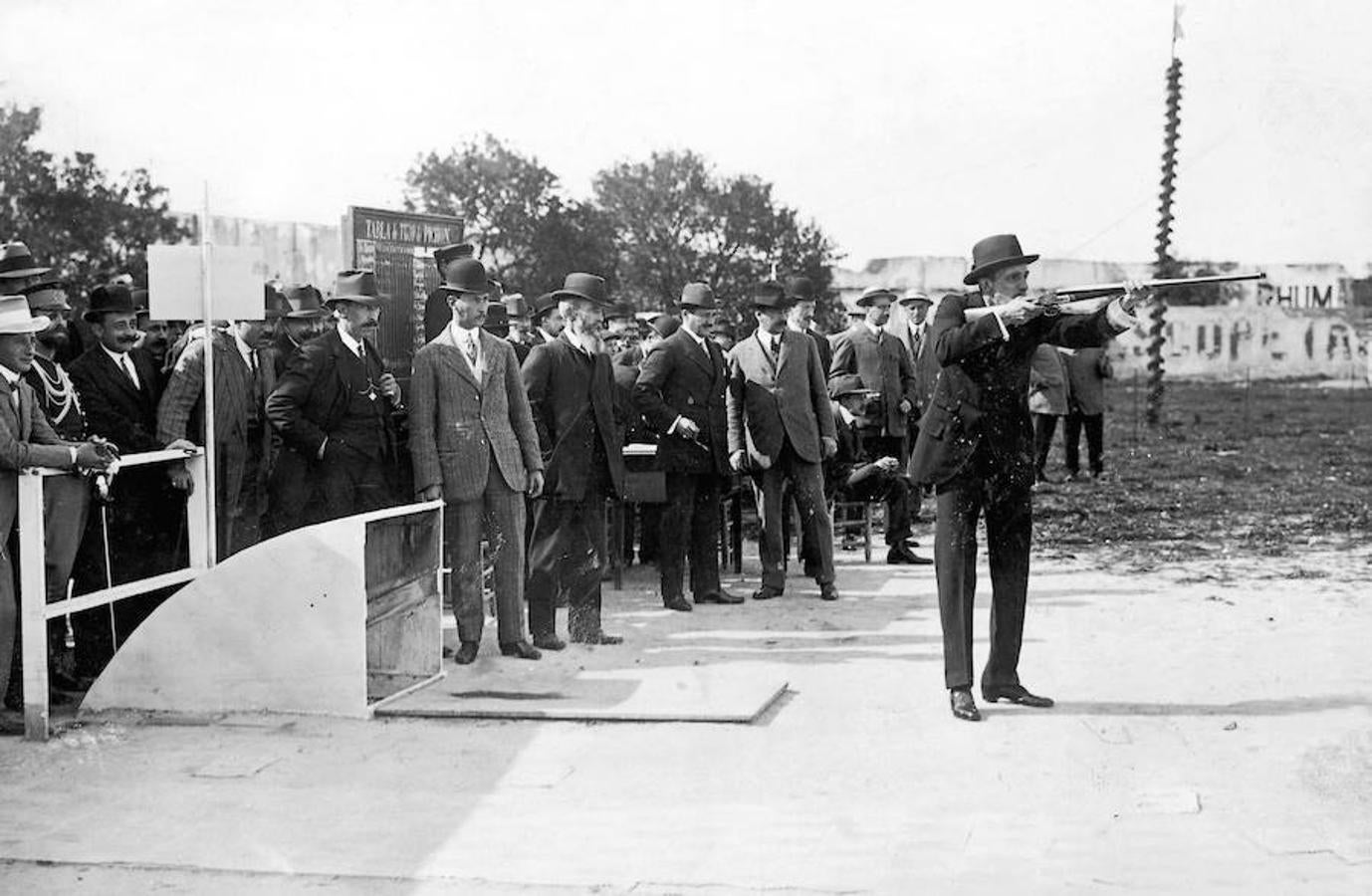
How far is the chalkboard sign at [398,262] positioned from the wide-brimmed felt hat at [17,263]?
2.41 metres

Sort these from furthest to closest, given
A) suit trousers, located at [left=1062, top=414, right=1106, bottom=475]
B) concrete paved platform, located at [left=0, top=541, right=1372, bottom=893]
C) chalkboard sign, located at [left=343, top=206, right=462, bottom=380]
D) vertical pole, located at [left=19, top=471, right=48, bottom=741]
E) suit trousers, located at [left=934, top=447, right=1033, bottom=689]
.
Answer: suit trousers, located at [left=1062, top=414, right=1106, bottom=475] → chalkboard sign, located at [left=343, top=206, right=462, bottom=380] → suit trousers, located at [left=934, top=447, right=1033, bottom=689] → vertical pole, located at [left=19, top=471, right=48, bottom=741] → concrete paved platform, located at [left=0, top=541, right=1372, bottom=893]

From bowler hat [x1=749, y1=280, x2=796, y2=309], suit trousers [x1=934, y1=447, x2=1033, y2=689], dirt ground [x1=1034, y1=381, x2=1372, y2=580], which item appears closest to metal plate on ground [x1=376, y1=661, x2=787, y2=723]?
suit trousers [x1=934, y1=447, x2=1033, y2=689]

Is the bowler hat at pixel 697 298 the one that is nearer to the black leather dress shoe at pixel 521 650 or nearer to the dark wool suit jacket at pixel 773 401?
the dark wool suit jacket at pixel 773 401

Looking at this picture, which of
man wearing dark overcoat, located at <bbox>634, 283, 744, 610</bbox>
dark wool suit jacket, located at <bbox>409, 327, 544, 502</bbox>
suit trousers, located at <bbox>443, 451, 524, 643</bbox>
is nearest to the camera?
dark wool suit jacket, located at <bbox>409, 327, 544, 502</bbox>

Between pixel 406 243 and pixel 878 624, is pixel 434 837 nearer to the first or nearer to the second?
pixel 878 624

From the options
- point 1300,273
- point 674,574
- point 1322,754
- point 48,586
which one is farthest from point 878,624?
point 1300,273

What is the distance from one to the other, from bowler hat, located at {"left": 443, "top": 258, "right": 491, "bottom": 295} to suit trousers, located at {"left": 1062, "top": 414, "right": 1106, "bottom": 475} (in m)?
11.3

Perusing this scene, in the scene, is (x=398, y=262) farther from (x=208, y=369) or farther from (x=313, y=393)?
(x=208, y=369)

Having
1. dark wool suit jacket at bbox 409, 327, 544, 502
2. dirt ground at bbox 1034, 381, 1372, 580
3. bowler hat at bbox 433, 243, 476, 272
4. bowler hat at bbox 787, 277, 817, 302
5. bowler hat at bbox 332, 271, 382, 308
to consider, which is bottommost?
dirt ground at bbox 1034, 381, 1372, 580

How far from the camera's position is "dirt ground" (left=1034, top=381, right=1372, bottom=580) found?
13617 mm

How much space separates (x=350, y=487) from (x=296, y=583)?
1.77 meters

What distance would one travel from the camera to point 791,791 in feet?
20.5

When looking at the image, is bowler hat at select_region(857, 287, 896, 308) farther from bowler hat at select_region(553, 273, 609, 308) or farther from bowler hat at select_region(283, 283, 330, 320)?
bowler hat at select_region(553, 273, 609, 308)

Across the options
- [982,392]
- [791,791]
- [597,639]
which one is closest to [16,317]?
[597,639]
